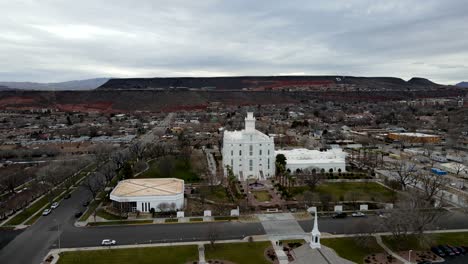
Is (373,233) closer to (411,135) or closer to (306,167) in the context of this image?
(306,167)

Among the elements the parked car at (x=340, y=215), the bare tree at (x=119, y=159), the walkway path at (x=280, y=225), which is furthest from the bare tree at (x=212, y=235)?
the bare tree at (x=119, y=159)

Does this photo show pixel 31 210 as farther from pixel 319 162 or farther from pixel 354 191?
pixel 319 162

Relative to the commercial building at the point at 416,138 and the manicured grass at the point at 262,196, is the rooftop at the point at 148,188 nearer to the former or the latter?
the manicured grass at the point at 262,196

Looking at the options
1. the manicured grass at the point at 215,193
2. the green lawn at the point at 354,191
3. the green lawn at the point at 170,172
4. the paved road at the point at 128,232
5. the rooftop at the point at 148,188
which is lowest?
the paved road at the point at 128,232

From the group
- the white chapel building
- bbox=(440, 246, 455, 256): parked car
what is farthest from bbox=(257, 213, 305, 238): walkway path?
Answer: the white chapel building

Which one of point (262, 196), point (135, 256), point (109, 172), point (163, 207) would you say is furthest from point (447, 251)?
point (109, 172)

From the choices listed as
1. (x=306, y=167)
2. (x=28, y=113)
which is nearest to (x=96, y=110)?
(x=28, y=113)

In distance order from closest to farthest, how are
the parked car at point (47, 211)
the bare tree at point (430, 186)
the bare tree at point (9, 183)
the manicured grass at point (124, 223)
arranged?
1. the manicured grass at point (124, 223)
2. the parked car at point (47, 211)
3. the bare tree at point (430, 186)
4. the bare tree at point (9, 183)
